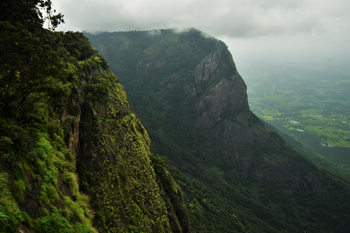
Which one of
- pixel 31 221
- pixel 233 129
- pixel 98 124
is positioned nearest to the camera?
pixel 31 221

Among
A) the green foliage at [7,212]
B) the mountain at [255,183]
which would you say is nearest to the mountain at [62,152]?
the green foliage at [7,212]

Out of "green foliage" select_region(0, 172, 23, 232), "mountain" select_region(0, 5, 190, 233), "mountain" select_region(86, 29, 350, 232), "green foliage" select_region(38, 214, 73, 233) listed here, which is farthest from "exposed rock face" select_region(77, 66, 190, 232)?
"mountain" select_region(86, 29, 350, 232)

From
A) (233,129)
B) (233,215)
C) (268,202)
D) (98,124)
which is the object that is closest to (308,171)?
(268,202)

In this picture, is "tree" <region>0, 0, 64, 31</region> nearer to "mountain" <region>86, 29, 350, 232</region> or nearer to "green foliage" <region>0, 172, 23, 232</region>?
"green foliage" <region>0, 172, 23, 232</region>

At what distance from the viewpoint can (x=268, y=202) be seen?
158 metres

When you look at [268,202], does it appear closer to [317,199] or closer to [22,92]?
[317,199]

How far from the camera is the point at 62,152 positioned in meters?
18.3

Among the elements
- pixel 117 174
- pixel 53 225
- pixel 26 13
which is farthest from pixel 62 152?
pixel 26 13

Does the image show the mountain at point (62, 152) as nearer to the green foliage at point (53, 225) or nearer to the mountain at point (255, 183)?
the green foliage at point (53, 225)

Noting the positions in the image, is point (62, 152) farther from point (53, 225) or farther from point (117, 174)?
point (117, 174)

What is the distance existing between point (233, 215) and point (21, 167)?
12724 cm

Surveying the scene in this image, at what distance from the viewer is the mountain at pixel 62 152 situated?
11672mm

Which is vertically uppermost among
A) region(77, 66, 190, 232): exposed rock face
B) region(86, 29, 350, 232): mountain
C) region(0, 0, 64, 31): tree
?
region(0, 0, 64, 31): tree

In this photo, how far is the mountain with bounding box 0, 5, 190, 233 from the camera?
11.7 meters
